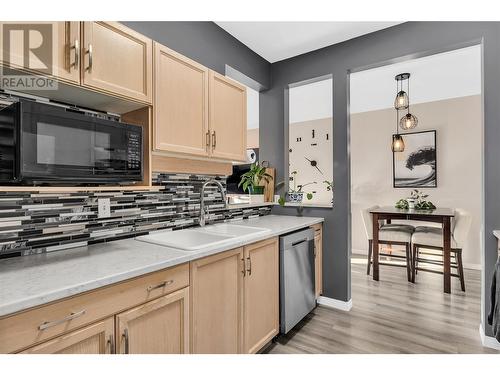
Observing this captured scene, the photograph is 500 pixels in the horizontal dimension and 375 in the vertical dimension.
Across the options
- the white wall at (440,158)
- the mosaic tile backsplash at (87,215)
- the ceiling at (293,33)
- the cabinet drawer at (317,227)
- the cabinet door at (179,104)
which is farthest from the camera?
the white wall at (440,158)

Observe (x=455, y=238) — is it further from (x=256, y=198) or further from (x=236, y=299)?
(x=236, y=299)

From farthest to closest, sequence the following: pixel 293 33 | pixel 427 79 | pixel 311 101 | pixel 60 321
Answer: pixel 311 101
pixel 427 79
pixel 293 33
pixel 60 321

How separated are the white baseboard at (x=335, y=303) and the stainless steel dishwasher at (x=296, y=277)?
12.2 inches

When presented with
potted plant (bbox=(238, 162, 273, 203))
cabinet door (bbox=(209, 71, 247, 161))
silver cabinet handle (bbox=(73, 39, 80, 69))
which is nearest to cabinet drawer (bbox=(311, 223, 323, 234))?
potted plant (bbox=(238, 162, 273, 203))

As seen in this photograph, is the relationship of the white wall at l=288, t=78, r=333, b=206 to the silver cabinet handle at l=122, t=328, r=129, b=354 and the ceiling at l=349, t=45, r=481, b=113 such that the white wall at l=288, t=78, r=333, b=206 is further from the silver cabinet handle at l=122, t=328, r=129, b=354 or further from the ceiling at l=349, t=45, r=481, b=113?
the silver cabinet handle at l=122, t=328, r=129, b=354

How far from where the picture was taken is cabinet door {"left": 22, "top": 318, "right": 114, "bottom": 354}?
0.90 metres

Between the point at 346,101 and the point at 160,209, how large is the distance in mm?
1995

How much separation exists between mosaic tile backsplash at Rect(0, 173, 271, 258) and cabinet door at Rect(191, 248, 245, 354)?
0.60 metres

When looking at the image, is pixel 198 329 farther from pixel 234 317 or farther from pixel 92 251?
pixel 92 251

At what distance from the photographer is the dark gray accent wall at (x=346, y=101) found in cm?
203

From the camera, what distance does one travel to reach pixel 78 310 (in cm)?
96

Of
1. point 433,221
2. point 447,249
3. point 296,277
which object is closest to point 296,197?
point 296,277

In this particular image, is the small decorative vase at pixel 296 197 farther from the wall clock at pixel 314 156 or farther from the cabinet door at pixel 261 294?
the wall clock at pixel 314 156

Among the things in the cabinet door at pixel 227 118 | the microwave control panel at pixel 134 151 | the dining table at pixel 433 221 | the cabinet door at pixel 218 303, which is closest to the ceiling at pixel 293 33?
the cabinet door at pixel 227 118
